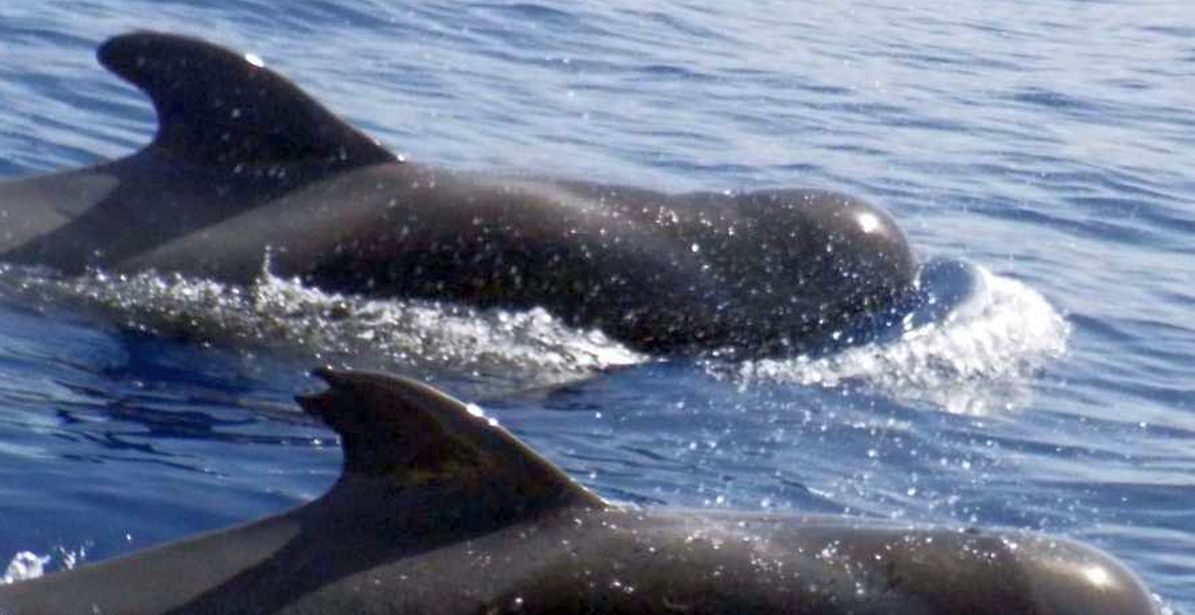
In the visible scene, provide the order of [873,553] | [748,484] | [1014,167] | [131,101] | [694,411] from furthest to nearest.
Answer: [1014,167], [131,101], [694,411], [748,484], [873,553]

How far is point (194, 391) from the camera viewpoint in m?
10.2

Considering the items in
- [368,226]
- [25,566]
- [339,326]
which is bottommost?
[25,566]

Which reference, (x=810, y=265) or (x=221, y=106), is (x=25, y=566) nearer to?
(x=221, y=106)

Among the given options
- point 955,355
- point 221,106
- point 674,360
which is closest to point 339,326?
point 221,106

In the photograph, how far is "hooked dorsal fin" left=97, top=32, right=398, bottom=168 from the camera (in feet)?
36.7

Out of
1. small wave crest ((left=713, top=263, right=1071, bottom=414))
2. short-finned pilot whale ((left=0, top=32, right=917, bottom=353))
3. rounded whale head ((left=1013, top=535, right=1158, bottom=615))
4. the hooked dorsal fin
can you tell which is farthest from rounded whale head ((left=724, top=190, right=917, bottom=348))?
rounded whale head ((left=1013, top=535, right=1158, bottom=615))

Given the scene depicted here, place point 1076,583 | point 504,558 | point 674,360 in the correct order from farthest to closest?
1. point 674,360
2. point 1076,583
3. point 504,558

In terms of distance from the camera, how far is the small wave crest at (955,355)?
11.5m

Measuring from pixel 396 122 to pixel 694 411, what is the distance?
8.19 m

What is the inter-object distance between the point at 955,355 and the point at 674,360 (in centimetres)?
138

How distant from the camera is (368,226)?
450 inches

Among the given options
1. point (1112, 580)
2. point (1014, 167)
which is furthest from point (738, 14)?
point (1112, 580)

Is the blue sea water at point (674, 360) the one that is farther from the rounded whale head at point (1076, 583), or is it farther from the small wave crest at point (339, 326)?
the rounded whale head at point (1076, 583)

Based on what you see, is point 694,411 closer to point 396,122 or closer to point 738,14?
point 396,122
